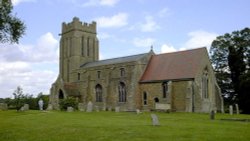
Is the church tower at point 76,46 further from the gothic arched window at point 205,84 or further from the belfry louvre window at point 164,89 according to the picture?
the gothic arched window at point 205,84

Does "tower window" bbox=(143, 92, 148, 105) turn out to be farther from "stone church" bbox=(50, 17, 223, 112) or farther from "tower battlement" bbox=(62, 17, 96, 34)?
"tower battlement" bbox=(62, 17, 96, 34)

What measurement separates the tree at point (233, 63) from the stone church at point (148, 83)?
4.64 metres

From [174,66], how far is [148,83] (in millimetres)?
4426

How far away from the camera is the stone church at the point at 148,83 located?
45.9 metres

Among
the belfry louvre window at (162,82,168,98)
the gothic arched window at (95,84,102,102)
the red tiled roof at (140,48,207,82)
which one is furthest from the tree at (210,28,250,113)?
the gothic arched window at (95,84,102,102)

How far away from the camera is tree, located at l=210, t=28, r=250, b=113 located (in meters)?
52.7

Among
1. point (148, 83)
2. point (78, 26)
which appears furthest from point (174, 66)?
point (78, 26)

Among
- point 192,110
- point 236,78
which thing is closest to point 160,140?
point 192,110

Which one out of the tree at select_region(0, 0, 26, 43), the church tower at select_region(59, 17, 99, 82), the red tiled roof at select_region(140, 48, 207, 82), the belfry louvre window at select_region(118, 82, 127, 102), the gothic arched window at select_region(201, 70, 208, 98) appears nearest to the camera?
the tree at select_region(0, 0, 26, 43)

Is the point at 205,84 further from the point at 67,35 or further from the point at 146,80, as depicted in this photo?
the point at 67,35

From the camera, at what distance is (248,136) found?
16422mm

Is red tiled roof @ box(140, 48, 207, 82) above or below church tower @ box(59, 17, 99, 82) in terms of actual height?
below

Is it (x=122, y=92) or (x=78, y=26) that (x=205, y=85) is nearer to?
(x=122, y=92)

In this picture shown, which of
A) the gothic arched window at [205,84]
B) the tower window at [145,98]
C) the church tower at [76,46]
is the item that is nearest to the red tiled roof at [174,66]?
the tower window at [145,98]
